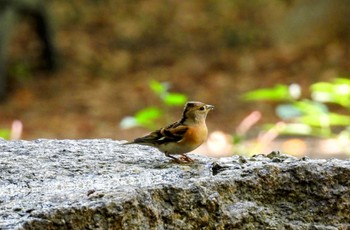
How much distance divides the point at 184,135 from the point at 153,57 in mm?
9397

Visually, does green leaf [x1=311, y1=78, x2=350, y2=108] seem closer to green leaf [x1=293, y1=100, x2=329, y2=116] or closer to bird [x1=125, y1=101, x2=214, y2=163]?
green leaf [x1=293, y1=100, x2=329, y2=116]

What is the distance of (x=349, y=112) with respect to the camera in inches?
363

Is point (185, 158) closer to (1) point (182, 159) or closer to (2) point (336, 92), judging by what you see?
(1) point (182, 159)

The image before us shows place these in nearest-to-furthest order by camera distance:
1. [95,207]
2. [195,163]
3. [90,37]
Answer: [95,207] < [195,163] < [90,37]

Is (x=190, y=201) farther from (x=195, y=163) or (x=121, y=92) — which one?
(x=121, y=92)

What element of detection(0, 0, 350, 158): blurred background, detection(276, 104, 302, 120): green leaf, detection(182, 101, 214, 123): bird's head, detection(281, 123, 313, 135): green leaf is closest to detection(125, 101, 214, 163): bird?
detection(182, 101, 214, 123): bird's head

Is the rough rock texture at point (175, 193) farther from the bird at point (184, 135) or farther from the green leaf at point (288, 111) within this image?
the green leaf at point (288, 111)

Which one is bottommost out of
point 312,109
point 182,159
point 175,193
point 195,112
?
point 175,193

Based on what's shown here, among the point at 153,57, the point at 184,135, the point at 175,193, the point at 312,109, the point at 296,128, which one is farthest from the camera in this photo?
the point at 153,57

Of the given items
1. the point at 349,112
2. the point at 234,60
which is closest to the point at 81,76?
the point at 234,60

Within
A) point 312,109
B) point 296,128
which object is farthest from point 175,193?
point 296,128

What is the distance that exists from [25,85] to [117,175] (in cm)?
931

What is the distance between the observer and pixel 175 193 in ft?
7.78

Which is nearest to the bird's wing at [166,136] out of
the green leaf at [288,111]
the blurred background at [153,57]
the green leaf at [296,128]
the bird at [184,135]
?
the bird at [184,135]
